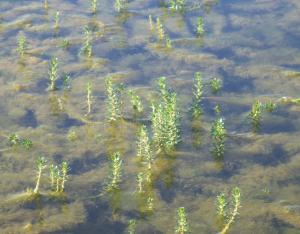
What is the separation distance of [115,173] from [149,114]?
4.26 metres

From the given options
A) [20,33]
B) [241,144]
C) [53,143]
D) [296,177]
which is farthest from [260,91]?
[20,33]

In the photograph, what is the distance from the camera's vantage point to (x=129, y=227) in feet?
45.3

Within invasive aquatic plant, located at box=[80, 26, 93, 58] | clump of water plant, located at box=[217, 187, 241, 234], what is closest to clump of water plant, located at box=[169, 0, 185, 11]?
invasive aquatic plant, located at box=[80, 26, 93, 58]

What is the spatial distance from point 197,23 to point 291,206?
1309 centimetres

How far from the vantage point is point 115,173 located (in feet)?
48.9

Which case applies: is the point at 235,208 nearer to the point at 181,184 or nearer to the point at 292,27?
the point at 181,184

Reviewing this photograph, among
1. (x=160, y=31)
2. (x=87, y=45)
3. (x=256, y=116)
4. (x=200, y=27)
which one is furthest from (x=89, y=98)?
(x=200, y=27)

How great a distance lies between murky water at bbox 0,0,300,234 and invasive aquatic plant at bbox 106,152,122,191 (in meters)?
0.24

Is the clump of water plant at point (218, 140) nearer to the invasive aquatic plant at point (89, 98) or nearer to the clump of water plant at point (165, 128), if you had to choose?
the clump of water plant at point (165, 128)

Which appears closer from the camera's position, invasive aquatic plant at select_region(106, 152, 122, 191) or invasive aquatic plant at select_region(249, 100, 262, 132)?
invasive aquatic plant at select_region(106, 152, 122, 191)

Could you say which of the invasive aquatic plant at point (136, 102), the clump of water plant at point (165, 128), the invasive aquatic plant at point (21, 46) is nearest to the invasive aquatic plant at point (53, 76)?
the invasive aquatic plant at point (21, 46)

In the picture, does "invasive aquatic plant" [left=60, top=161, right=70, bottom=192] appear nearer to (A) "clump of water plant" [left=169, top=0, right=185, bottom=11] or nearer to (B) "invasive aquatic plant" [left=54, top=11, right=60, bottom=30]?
(B) "invasive aquatic plant" [left=54, top=11, right=60, bottom=30]

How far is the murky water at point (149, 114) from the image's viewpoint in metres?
14.4

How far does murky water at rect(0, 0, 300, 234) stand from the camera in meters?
14.4
